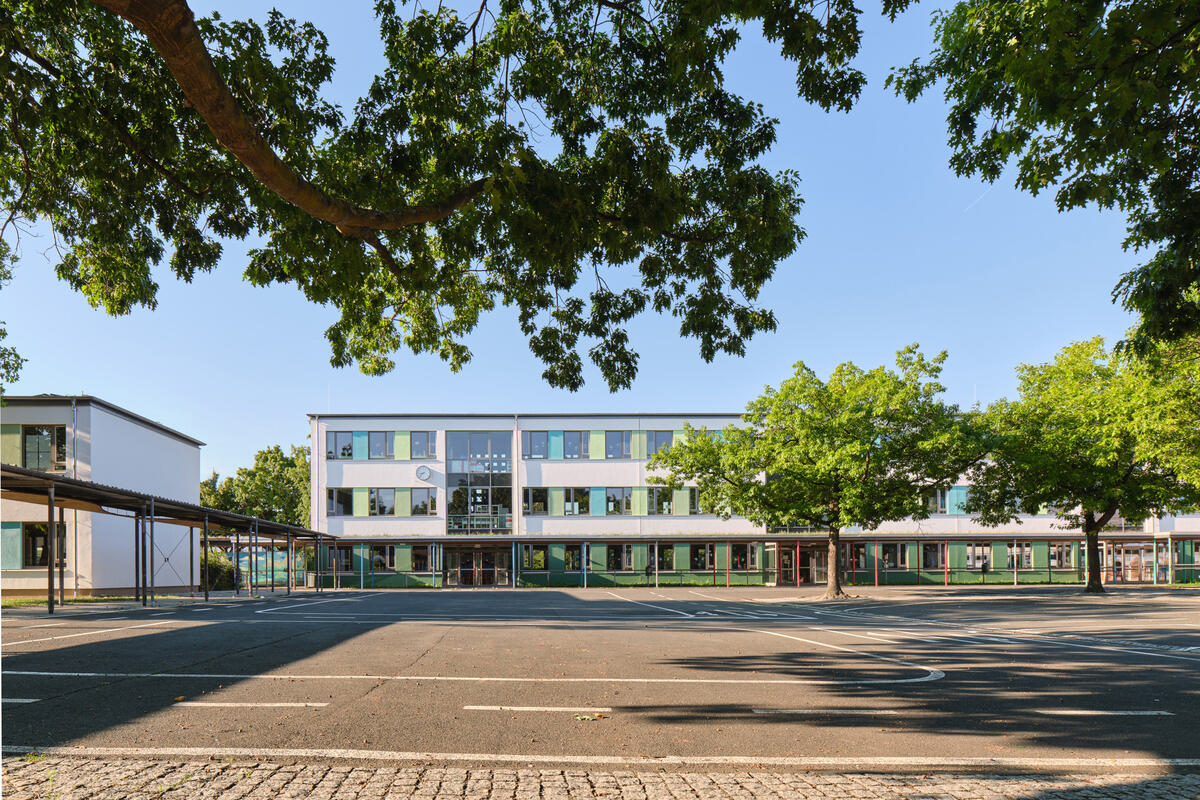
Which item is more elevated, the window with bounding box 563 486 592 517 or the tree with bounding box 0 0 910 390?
the tree with bounding box 0 0 910 390

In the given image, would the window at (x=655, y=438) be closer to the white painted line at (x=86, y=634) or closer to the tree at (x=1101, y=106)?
Answer: the white painted line at (x=86, y=634)

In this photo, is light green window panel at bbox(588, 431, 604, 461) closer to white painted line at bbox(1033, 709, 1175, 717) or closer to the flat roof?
the flat roof

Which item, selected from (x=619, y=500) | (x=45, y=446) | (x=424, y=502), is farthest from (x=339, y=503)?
(x=619, y=500)

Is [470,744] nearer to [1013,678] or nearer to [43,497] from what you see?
[1013,678]

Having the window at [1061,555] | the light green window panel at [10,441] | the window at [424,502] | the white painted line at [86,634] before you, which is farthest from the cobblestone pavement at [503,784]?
the window at [1061,555]

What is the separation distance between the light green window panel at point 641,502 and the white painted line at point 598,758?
41798mm

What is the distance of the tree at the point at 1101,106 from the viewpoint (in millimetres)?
5355

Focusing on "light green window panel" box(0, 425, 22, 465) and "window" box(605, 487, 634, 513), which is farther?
"window" box(605, 487, 634, 513)

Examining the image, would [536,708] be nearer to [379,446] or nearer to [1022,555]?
[379,446]

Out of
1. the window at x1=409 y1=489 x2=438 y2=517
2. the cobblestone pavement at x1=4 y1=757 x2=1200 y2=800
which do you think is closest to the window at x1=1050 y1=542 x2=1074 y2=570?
the window at x1=409 y1=489 x2=438 y2=517

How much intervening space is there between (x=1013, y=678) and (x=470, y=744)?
24.7ft

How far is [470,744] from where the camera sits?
6.25 m

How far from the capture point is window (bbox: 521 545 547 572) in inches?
1847

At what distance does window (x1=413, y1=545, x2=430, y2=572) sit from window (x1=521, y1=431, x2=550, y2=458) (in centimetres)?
808
